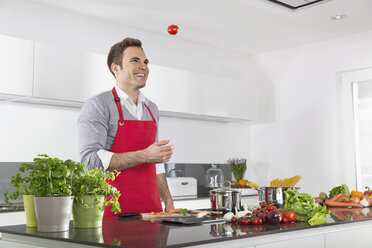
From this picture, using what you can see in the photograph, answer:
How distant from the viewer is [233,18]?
A: 4398 mm

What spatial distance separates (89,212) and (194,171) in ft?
11.4

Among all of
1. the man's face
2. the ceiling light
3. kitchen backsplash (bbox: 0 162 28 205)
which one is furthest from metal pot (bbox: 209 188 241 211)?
the ceiling light

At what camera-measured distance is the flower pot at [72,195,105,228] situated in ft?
5.58

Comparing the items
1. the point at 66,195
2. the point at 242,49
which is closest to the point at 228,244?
the point at 66,195

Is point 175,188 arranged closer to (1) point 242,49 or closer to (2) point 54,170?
(1) point 242,49

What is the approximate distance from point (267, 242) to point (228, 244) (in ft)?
0.67

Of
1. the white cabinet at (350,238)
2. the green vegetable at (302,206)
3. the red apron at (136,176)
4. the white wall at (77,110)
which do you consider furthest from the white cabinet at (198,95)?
the white cabinet at (350,238)

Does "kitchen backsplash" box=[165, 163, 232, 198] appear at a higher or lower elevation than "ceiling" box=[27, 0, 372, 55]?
lower

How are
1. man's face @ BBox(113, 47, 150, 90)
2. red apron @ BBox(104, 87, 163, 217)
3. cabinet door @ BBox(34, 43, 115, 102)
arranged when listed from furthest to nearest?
1. cabinet door @ BBox(34, 43, 115, 102)
2. man's face @ BBox(113, 47, 150, 90)
3. red apron @ BBox(104, 87, 163, 217)

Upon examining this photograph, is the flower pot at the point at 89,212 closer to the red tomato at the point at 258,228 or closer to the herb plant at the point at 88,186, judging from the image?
the herb plant at the point at 88,186

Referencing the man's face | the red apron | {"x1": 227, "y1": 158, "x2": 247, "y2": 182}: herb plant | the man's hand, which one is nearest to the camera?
the man's hand

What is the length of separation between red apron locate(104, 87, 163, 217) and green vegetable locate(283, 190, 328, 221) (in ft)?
2.25

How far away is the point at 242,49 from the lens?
18.3 feet

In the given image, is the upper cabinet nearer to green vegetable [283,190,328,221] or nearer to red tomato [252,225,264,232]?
green vegetable [283,190,328,221]
